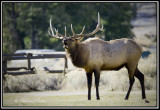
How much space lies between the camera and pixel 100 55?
14742 mm

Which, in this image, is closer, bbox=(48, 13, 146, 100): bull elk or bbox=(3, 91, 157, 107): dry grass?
bbox=(3, 91, 157, 107): dry grass

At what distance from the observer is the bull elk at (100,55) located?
14414mm

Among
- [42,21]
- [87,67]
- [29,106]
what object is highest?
[42,21]

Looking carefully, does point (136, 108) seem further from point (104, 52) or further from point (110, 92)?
point (110, 92)

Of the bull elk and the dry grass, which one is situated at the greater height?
the bull elk

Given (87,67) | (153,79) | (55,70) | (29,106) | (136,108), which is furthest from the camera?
(55,70)

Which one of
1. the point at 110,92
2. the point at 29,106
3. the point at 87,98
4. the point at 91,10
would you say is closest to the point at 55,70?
the point at 110,92

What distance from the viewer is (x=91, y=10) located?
136 ft

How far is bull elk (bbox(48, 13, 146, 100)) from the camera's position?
14.4m

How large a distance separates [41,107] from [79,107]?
1.28m

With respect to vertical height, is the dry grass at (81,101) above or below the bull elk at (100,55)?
below

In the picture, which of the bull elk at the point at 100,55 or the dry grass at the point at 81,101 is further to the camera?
the bull elk at the point at 100,55

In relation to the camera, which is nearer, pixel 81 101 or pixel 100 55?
pixel 81 101

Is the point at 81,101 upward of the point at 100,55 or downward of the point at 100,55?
downward
